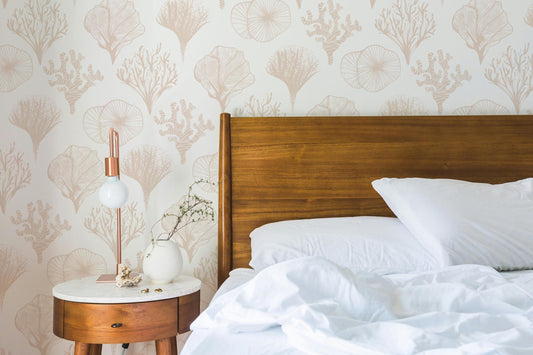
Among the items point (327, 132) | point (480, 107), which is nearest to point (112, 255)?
point (327, 132)

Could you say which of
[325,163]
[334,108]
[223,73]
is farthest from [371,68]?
[223,73]

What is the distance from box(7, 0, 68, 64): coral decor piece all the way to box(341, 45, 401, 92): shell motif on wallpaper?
1187 mm

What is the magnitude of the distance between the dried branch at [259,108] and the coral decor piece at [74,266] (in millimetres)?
824

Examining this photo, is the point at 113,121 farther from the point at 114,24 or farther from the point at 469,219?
the point at 469,219

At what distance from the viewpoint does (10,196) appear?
208 centimetres

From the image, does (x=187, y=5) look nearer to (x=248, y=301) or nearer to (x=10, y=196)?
(x=10, y=196)

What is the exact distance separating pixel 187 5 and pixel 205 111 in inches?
17.2

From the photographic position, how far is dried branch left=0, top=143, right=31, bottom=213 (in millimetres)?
2082

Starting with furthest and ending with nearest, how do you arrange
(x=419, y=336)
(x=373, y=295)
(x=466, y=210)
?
(x=466, y=210) → (x=373, y=295) → (x=419, y=336)

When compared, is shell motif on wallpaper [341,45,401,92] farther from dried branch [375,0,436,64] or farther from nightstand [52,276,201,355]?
nightstand [52,276,201,355]

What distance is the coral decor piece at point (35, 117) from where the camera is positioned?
2.10 metres

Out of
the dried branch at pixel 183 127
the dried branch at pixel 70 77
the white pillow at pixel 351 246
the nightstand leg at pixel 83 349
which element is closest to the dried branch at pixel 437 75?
the white pillow at pixel 351 246

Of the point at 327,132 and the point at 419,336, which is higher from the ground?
the point at 327,132

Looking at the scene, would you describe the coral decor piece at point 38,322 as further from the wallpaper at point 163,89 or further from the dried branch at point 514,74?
the dried branch at point 514,74
